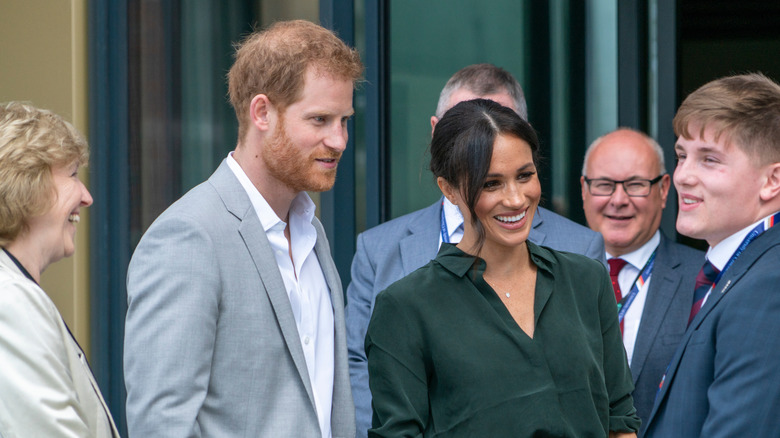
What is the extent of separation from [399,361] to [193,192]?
69 centimetres

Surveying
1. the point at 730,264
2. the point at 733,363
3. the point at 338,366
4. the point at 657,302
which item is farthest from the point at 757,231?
the point at 338,366

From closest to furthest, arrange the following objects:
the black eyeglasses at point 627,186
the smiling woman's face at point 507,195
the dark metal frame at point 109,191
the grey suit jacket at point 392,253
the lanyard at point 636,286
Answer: the smiling woman's face at point 507,195 < the grey suit jacket at point 392,253 < the lanyard at point 636,286 < the black eyeglasses at point 627,186 < the dark metal frame at point 109,191

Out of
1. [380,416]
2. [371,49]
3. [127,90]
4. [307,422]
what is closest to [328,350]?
[307,422]

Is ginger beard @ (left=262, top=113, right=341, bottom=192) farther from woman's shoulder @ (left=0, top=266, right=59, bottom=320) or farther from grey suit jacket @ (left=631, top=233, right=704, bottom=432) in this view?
grey suit jacket @ (left=631, top=233, right=704, bottom=432)

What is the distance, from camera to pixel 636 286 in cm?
348

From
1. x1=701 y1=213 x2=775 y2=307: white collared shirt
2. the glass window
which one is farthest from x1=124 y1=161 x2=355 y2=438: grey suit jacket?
the glass window

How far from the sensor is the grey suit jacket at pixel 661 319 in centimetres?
322

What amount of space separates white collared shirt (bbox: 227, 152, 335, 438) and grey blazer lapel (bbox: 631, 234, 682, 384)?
4.07 ft

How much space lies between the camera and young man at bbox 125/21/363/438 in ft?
6.93

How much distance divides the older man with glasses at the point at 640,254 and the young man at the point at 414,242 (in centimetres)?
49

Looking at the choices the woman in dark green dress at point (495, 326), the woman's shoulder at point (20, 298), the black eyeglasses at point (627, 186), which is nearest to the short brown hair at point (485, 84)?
the black eyeglasses at point (627, 186)

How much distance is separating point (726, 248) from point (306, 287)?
1.15 m

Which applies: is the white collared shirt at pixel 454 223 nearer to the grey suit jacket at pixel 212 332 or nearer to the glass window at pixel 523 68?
the grey suit jacket at pixel 212 332

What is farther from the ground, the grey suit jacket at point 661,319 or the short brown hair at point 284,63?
the short brown hair at point 284,63
